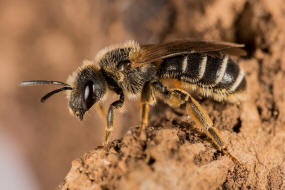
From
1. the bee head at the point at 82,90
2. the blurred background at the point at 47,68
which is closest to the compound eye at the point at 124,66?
the bee head at the point at 82,90

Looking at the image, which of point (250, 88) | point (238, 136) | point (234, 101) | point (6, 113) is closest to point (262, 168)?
point (238, 136)

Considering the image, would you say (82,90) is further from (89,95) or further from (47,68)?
(47,68)

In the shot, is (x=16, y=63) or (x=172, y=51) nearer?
(x=172, y=51)

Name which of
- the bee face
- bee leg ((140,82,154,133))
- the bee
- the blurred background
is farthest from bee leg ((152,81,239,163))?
the blurred background

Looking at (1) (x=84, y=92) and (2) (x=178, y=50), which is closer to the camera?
(1) (x=84, y=92)

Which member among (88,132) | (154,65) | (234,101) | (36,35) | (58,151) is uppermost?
(36,35)

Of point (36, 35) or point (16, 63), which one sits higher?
→ point (36, 35)

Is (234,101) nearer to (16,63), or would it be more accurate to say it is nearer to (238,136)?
(238,136)

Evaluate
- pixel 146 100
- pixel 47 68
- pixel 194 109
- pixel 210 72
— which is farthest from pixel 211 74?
pixel 47 68
